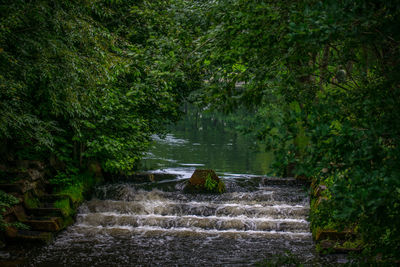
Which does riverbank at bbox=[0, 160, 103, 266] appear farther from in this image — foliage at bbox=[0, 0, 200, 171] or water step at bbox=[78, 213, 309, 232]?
water step at bbox=[78, 213, 309, 232]

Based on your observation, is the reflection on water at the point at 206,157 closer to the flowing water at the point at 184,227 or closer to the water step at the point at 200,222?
the flowing water at the point at 184,227

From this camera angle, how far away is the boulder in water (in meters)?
15.4

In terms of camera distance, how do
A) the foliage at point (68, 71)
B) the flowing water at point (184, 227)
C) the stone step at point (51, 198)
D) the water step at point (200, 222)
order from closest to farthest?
the foliage at point (68, 71), the flowing water at point (184, 227), the water step at point (200, 222), the stone step at point (51, 198)

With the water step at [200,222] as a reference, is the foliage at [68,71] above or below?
above

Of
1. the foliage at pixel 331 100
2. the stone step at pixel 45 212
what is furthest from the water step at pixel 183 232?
the foliage at pixel 331 100

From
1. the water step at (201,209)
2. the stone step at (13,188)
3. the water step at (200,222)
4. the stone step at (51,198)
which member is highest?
the stone step at (13,188)

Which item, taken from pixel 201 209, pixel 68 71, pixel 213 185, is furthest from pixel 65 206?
pixel 68 71

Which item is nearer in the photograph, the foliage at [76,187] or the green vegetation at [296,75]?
the green vegetation at [296,75]

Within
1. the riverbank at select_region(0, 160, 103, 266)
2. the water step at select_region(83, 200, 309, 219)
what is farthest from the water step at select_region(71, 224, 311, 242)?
the water step at select_region(83, 200, 309, 219)

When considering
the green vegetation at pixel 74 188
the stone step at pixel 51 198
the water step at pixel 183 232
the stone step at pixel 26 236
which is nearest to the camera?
the stone step at pixel 26 236

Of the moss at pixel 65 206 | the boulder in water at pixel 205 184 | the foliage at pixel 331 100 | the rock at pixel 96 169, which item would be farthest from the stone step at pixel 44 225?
the foliage at pixel 331 100

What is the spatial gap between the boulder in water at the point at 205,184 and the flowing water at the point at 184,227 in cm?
38

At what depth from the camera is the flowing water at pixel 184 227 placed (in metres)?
9.87

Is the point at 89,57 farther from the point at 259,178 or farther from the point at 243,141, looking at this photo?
the point at 243,141
